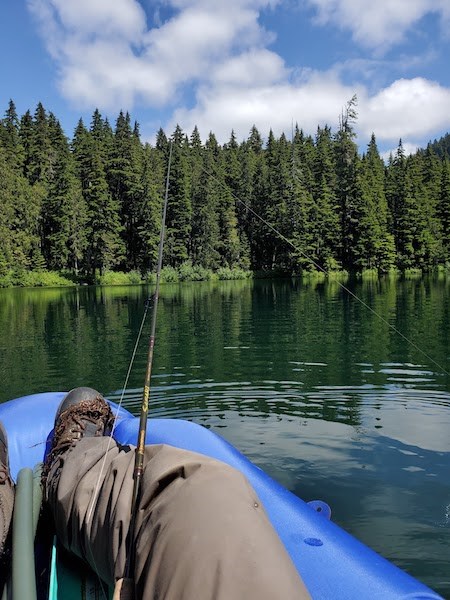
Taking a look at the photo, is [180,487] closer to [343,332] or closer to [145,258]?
[343,332]

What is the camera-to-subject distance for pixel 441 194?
57812mm

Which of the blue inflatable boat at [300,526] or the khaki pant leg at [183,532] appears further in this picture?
the blue inflatable boat at [300,526]

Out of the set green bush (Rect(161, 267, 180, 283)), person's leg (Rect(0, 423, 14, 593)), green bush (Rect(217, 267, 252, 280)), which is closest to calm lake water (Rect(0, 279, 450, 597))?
person's leg (Rect(0, 423, 14, 593))

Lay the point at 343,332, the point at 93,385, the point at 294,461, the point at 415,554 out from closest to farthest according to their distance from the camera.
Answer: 1. the point at 415,554
2. the point at 294,461
3. the point at 93,385
4. the point at 343,332

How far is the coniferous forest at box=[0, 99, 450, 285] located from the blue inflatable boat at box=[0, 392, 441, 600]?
4473 cm

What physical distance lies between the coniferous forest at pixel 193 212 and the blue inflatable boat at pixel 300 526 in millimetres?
44728

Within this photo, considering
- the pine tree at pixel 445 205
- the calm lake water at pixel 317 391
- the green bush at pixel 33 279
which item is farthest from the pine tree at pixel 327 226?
the calm lake water at pixel 317 391

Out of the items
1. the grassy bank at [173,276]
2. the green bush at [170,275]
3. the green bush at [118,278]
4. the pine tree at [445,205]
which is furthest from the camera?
the pine tree at [445,205]

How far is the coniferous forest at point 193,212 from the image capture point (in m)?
49.8

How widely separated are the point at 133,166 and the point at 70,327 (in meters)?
41.5

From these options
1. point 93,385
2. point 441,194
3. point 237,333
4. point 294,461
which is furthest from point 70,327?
point 441,194

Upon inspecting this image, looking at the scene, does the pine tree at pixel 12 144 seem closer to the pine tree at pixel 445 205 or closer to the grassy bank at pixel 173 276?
the grassy bank at pixel 173 276

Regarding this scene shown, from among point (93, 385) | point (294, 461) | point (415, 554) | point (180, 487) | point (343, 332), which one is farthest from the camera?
point (343, 332)

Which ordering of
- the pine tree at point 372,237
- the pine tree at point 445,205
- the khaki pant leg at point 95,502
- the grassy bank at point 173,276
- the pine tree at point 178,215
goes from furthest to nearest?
1. the pine tree at point 445,205
2. the pine tree at point 372,237
3. the pine tree at point 178,215
4. the grassy bank at point 173,276
5. the khaki pant leg at point 95,502
